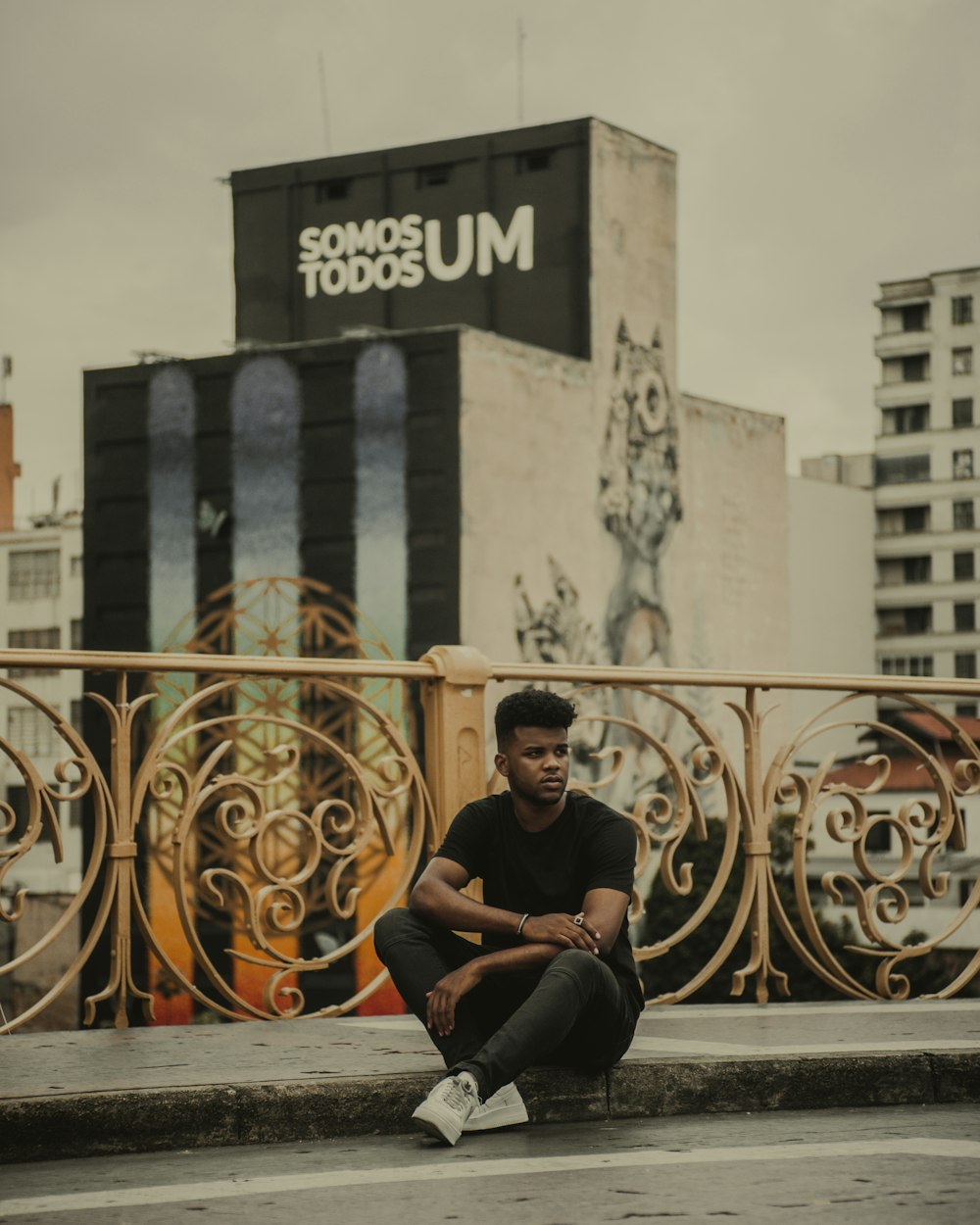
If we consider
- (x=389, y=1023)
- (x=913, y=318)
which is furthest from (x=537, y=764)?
(x=913, y=318)

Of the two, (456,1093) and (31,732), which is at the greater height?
(456,1093)

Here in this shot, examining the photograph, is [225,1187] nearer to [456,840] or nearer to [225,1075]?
[225,1075]

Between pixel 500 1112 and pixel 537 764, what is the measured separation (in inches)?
38.8

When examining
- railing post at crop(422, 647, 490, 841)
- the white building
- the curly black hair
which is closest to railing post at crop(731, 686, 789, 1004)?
railing post at crop(422, 647, 490, 841)

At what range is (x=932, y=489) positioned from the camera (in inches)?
3725

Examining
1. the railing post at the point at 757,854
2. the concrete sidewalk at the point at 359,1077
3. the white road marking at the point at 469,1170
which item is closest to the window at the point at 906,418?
the railing post at the point at 757,854

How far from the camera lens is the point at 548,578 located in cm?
4775

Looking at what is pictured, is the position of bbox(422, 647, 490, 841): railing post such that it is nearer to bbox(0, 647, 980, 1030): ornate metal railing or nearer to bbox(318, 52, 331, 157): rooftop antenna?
bbox(0, 647, 980, 1030): ornate metal railing

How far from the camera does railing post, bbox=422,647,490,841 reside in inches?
261

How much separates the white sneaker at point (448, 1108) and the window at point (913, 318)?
94.7 meters

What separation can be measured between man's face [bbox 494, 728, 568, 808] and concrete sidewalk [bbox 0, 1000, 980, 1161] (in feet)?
2.42

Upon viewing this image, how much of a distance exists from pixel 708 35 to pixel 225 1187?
67.0 m

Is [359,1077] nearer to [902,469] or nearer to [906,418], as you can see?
[902,469]

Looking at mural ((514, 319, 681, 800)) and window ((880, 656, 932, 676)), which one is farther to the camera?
window ((880, 656, 932, 676))
